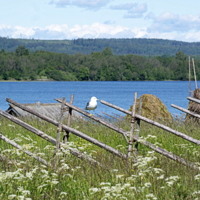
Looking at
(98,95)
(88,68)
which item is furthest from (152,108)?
(88,68)

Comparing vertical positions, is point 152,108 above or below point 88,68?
above

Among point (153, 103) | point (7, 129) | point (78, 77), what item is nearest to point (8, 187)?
point (7, 129)

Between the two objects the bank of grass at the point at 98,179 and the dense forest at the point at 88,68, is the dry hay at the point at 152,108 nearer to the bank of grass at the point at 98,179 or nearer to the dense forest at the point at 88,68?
the bank of grass at the point at 98,179

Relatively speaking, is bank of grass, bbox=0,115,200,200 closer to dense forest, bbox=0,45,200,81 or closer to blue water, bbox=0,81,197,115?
blue water, bbox=0,81,197,115

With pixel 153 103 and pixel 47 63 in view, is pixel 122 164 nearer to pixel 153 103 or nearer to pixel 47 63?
pixel 153 103

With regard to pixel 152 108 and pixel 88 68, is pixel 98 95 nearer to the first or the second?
pixel 152 108

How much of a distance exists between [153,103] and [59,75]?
488 feet

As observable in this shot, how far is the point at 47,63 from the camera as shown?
17000cm

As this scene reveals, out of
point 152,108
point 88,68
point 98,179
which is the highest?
point 98,179

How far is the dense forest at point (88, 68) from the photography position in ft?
535

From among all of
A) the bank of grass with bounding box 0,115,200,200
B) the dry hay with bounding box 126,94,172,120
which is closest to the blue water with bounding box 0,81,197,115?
the dry hay with bounding box 126,94,172,120

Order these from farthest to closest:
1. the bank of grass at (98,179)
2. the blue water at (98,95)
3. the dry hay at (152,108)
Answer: the blue water at (98,95) < the dry hay at (152,108) < the bank of grass at (98,179)

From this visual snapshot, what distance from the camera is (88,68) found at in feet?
561

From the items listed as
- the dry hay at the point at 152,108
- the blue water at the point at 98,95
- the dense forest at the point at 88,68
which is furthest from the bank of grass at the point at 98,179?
the dense forest at the point at 88,68
